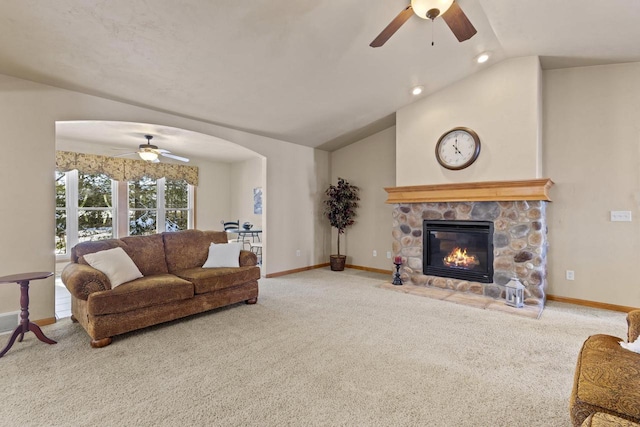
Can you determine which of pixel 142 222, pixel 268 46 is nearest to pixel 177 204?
pixel 142 222

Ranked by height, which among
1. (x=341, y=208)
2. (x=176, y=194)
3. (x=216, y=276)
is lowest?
(x=216, y=276)

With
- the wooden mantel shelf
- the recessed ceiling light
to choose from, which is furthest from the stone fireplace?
the recessed ceiling light

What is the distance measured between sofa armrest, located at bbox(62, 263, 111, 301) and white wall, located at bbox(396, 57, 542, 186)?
420cm

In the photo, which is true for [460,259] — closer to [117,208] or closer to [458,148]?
[458,148]

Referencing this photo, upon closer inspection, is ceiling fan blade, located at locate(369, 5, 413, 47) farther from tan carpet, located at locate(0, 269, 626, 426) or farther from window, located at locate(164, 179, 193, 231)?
window, located at locate(164, 179, 193, 231)

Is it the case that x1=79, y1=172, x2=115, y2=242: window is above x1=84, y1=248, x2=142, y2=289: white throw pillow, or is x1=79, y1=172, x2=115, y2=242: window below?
above

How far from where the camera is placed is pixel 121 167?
21.4 ft

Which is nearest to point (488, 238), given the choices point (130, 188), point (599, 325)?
point (599, 325)

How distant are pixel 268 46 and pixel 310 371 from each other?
3049mm

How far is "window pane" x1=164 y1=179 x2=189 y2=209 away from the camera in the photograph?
24.3ft

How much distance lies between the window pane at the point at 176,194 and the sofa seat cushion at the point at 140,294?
445 centimetres

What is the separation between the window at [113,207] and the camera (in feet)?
19.7

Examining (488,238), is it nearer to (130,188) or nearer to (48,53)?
(48,53)

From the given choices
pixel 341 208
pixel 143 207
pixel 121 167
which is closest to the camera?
pixel 341 208
